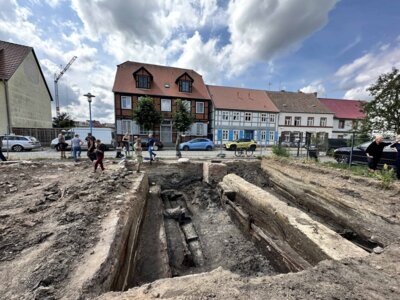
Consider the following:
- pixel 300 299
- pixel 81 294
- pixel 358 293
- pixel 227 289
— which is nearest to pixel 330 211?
pixel 358 293

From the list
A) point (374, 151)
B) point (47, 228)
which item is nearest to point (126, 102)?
point (47, 228)

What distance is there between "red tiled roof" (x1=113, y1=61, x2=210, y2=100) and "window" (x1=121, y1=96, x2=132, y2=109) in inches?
27.2

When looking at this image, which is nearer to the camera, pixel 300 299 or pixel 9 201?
pixel 300 299

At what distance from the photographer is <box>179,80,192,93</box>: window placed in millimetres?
24141

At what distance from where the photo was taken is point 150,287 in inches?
84.6

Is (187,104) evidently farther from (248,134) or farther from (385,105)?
(385,105)

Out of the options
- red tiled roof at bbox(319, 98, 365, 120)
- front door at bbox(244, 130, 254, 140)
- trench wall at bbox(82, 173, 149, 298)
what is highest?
red tiled roof at bbox(319, 98, 365, 120)

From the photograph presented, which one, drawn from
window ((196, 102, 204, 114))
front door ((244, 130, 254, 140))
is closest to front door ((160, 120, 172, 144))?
window ((196, 102, 204, 114))

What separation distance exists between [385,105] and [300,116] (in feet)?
51.1

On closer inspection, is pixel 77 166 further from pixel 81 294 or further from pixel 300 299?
pixel 300 299

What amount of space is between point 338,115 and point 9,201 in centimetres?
3878

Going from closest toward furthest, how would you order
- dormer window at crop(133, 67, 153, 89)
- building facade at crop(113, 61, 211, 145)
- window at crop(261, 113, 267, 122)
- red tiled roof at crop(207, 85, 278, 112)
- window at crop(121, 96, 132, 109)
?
window at crop(121, 96, 132, 109)
building facade at crop(113, 61, 211, 145)
dormer window at crop(133, 67, 153, 89)
red tiled roof at crop(207, 85, 278, 112)
window at crop(261, 113, 267, 122)

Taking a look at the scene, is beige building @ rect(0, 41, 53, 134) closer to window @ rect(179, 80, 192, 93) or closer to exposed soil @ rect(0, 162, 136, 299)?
exposed soil @ rect(0, 162, 136, 299)

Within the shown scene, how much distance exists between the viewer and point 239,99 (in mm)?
26484
